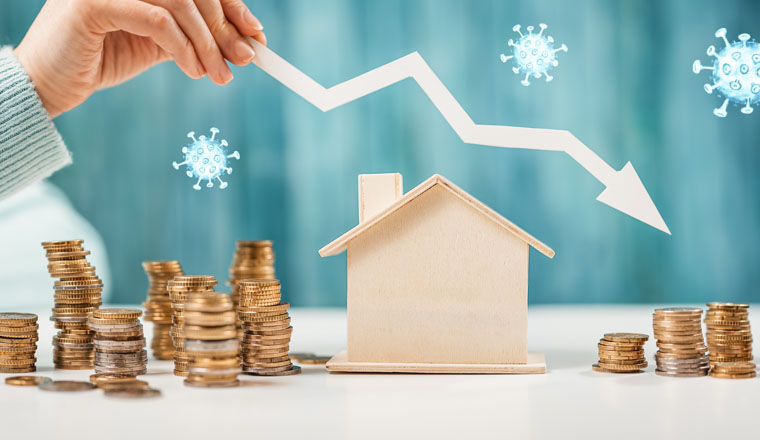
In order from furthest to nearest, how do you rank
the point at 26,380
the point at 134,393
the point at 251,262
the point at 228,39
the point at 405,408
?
the point at 251,262, the point at 228,39, the point at 26,380, the point at 134,393, the point at 405,408

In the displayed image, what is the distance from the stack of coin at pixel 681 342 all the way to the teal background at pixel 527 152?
214 centimetres

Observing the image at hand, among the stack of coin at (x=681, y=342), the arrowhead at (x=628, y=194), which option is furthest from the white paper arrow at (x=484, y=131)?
the stack of coin at (x=681, y=342)

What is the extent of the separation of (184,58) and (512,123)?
234 centimetres

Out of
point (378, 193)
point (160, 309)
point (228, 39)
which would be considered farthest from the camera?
point (160, 309)

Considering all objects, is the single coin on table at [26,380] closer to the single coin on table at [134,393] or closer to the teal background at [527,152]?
the single coin on table at [134,393]

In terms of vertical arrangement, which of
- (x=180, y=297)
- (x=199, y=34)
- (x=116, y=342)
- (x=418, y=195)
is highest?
(x=199, y=34)

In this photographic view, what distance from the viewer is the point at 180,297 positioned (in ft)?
Result: 6.96

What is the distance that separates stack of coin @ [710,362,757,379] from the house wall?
48 centimetres

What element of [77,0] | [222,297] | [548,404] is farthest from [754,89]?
[77,0]

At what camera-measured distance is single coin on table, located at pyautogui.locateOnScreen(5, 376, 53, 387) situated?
6.37ft

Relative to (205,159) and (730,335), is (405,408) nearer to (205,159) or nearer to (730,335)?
(730,335)

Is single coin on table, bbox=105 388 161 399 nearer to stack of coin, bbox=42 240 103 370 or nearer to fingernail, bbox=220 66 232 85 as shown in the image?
stack of coin, bbox=42 240 103 370

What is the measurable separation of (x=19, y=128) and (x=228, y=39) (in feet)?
2.01

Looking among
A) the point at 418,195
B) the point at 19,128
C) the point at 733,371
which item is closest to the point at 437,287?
the point at 418,195
